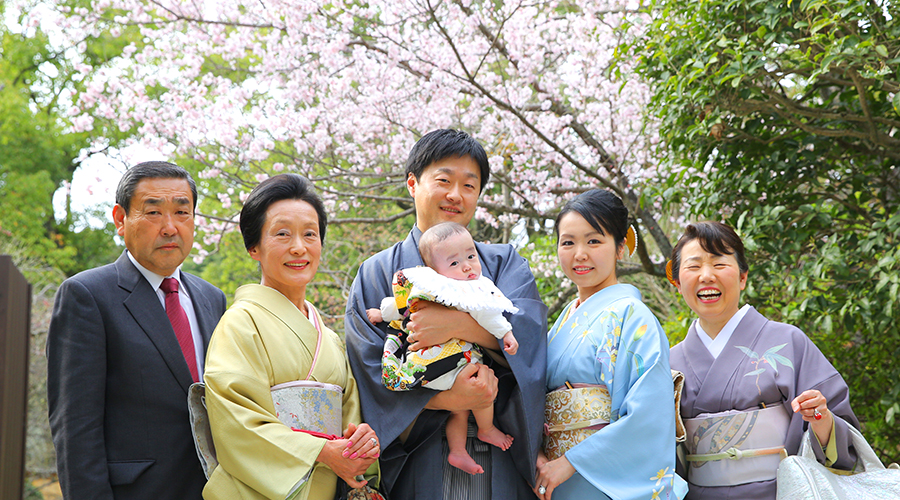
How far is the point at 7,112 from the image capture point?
1566cm

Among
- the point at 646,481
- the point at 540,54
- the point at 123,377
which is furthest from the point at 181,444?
the point at 540,54

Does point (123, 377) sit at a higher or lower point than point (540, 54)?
lower

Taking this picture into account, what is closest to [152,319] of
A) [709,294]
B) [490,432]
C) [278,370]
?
[278,370]

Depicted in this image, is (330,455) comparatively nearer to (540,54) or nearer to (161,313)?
(161,313)

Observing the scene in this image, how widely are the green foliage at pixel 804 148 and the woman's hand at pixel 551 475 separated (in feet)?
6.49

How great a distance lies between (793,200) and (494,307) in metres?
2.64

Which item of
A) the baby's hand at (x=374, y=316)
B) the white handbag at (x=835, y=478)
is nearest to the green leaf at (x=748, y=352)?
the white handbag at (x=835, y=478)

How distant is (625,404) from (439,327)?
2.34ft

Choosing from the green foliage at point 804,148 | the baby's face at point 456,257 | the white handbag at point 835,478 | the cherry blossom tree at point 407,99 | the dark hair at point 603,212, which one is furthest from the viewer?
the cherry blossom tree at point 407,99

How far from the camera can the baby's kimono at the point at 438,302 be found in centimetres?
229

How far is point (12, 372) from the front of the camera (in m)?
1.90

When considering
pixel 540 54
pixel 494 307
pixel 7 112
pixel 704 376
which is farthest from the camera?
pixel 7 112

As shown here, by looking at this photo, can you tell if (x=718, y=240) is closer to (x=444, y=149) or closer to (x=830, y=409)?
(x=830, y=409)

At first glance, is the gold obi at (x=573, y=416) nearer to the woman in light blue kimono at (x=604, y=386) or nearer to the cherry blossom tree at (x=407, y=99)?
the woman in light blue kimono at (x=604, y=386)
